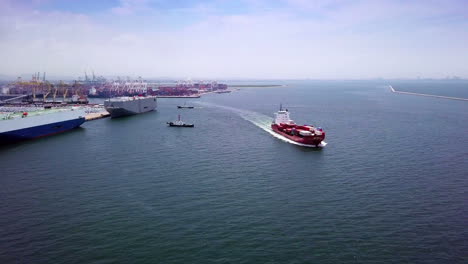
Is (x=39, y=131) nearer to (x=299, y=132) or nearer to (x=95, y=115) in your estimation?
(x=95, y=115)

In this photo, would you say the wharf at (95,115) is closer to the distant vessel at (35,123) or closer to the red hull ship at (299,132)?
the distant vessel at (35,123)

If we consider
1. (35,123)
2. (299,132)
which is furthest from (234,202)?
(35,123)

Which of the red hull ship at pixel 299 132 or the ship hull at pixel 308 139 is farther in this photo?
the red hull ship at pixel 299 132

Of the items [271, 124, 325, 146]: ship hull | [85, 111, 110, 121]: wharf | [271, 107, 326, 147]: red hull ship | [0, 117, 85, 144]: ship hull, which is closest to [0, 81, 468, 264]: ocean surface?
[271, 124, 325, 146]: ship hull

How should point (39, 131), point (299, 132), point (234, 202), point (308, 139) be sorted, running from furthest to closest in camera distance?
point (39, 131)
point (299, 132)
point (308, 139)
point (234, 202)

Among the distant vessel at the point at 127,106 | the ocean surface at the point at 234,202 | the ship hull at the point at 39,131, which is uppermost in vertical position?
the distant vessel at the point at 127,106

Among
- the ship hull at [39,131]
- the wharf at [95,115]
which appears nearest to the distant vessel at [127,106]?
the wharf at [95,115]
